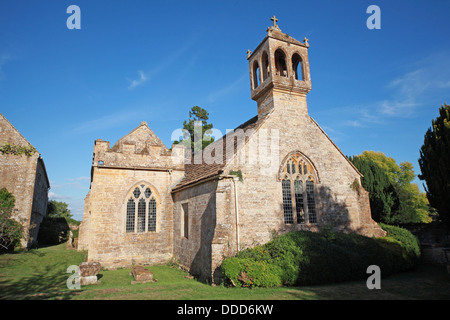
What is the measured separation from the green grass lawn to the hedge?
1.59 ft

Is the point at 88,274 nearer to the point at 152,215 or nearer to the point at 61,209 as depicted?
the point at 152,215

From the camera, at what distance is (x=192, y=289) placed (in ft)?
33.0

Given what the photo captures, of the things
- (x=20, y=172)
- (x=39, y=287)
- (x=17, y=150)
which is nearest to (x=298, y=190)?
(x=39, y=287)

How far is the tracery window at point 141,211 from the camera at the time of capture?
57.2ft

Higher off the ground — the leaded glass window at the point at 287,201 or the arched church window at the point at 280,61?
the arched church window at the point at 280,61

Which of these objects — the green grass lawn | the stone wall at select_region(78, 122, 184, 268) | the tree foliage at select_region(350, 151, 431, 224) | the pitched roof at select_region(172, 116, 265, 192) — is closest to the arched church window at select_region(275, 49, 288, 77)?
the pitched roof at select_region(172, 116, 265, 192)

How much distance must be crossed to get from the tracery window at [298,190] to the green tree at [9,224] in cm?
1959

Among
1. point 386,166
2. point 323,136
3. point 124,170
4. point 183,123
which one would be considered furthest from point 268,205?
point 386,166

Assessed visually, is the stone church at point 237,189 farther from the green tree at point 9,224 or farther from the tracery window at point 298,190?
the green tree at point 9,224

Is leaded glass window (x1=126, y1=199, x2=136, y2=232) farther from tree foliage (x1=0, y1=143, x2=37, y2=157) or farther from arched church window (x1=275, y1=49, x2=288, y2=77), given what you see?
arched church window (x1=275, y1=49, x2=288, y2=77)

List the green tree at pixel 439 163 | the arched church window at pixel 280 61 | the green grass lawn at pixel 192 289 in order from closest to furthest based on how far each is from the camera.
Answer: the green grass lawn at pixel 192 289, the green tree at pixel 439 163, the arched church window at pixel 280 61

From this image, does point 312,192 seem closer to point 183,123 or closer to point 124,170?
point 124,170

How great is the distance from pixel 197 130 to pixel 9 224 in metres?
27.0

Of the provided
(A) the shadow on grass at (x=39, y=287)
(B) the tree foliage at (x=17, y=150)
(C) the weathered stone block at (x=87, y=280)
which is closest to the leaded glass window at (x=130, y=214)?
(A) the shadow on grass at (x=39, y=287)
